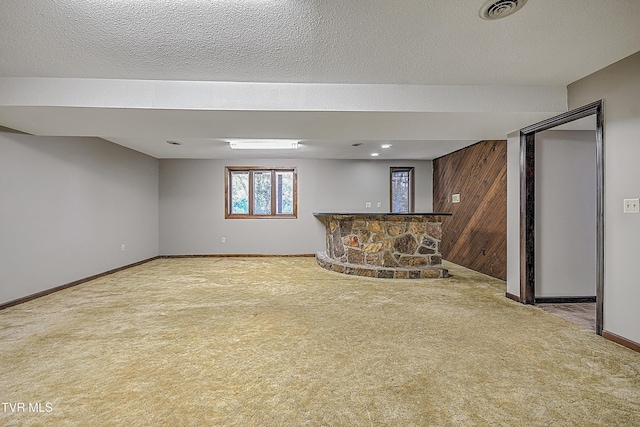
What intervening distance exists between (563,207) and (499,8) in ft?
9.28

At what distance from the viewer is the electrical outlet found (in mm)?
2496

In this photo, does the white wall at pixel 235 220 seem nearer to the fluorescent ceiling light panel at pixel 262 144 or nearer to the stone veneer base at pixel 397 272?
the fluorescent ceiling light panel at pixel 262 144

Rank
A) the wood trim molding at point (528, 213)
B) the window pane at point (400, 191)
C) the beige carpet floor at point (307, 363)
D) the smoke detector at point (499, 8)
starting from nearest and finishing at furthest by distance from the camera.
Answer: the beige carpet floor at point (307, 363)
the smoke detector at point (499, 8)
the wood trim molding at point (528, 213)
the window pane at point (400, 191)

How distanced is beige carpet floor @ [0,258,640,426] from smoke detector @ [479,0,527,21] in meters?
2.21

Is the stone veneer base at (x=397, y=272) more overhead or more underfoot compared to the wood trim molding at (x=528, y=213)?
more underfoot

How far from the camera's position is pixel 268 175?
7.75 metres

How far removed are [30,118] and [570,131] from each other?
5743 mm

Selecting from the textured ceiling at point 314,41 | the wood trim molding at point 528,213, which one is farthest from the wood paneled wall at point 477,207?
the textured ceiling at point 314,41

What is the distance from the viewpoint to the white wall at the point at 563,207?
384 centimetres

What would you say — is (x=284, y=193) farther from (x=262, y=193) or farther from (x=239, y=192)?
(x=239, y=192)

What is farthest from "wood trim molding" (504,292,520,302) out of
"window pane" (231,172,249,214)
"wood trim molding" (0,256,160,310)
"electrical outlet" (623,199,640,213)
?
"wood trim molding" (0,256,160,310)

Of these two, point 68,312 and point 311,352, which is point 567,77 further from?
point 68,312

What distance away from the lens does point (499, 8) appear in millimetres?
1944

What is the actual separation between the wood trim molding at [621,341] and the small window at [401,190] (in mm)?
5346
